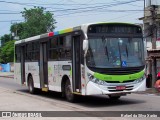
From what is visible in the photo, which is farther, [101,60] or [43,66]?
[43,66]

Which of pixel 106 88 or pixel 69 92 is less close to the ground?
pixel 106 88

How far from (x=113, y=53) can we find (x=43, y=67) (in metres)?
5.50

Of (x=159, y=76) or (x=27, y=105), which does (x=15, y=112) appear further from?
(x=159, y=76)

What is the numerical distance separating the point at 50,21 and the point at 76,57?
4916 centimetres

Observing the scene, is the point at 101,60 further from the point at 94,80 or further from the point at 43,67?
the point at 43,67

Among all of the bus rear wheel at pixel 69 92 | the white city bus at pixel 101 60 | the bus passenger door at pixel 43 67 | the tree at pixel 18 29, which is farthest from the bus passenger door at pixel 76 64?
the tree at pixel 18 29

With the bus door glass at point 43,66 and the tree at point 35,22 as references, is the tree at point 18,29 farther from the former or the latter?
the bus door glass at point 43,66

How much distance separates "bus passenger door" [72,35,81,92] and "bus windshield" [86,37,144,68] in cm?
80

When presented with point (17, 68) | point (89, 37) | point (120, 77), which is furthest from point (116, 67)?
point (17, 68)

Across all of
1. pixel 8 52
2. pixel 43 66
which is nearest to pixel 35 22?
pixel 8 52

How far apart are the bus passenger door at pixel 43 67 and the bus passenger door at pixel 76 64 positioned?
348 centimetres

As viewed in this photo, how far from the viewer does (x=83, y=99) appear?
1695 centimetres

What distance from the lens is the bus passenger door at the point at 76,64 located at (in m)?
14.7

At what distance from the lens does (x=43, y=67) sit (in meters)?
18.7
